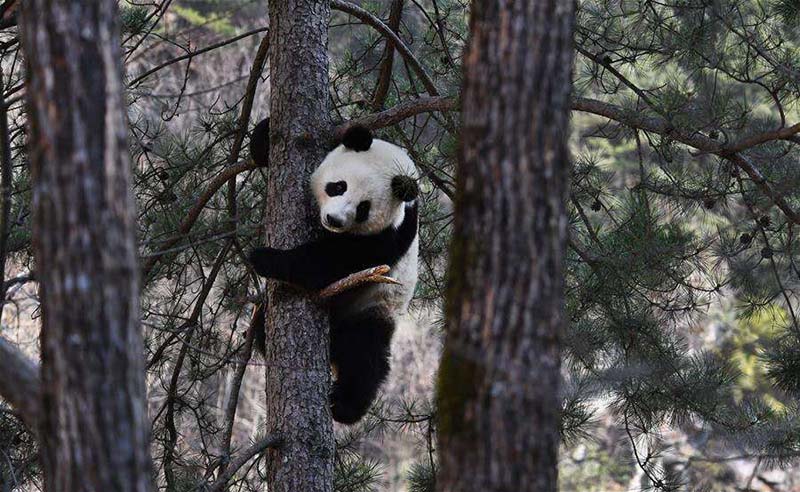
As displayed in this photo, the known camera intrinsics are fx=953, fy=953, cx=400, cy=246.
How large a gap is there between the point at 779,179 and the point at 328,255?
79.8 inches

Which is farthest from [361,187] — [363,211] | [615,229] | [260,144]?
[615,229]

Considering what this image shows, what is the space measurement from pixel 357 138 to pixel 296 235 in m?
0.48

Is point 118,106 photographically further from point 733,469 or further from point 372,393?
point 733,469

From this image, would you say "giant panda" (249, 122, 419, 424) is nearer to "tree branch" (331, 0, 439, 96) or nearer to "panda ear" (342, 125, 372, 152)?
"panda ear" (342, 125, 372, 152)

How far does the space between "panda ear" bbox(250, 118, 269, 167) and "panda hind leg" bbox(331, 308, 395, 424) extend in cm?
78

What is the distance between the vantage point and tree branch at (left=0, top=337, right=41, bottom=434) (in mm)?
1841

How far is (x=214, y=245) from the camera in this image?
5.20m

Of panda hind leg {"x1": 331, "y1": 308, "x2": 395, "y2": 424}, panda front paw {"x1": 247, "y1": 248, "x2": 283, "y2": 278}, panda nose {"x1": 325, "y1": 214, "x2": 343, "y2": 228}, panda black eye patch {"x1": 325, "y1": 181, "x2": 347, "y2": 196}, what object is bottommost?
panda hind leg {"x1": 331, "y1": 308, "x2": 395, "y2": 424}

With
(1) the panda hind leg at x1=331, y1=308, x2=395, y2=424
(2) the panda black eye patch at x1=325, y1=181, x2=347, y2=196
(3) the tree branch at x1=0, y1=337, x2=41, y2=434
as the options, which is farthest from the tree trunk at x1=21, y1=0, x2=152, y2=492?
(1) the panda hind leg at x1=331, y1=308, x2=395, y2=424

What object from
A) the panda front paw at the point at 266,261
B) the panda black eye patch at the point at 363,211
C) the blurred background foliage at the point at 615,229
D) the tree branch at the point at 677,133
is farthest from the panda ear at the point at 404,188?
the tree branch at the point at 677,133

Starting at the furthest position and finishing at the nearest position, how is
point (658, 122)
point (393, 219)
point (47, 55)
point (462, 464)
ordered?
point (393, 219), point (658, 122), point (462, 464), point (47, 55)

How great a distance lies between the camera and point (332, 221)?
144 inches

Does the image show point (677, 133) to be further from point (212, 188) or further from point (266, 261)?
point (212, 188)

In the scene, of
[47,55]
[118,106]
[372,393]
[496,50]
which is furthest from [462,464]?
[372,393]
